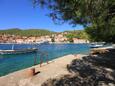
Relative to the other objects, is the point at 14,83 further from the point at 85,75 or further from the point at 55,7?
the point at 55,7

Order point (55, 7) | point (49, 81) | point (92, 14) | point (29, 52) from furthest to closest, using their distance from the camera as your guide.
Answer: point (29, 52)
point (49, 81)
point (55, 7)
point (92, 14)

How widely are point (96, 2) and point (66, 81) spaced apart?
5.72m

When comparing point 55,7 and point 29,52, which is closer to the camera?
point 55,7

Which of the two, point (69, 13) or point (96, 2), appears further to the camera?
point (69, 13)

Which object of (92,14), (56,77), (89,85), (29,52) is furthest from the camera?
(29,52)

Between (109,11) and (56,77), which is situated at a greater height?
(109,11)

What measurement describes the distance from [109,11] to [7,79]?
24.4 ft

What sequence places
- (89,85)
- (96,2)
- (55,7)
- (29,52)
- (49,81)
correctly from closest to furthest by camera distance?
(96,2), (55,7), (89,85), (49,81), (29,52)

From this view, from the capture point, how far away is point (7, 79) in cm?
1479

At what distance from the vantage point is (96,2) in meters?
8.86

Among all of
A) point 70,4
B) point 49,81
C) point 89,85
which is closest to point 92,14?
point 70,4

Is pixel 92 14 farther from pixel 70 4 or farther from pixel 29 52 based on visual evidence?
pixel 29 52

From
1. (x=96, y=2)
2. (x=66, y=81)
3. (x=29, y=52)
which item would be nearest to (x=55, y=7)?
(x=96, y=2)

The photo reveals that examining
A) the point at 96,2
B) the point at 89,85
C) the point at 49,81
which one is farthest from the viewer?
the point at 49,81
